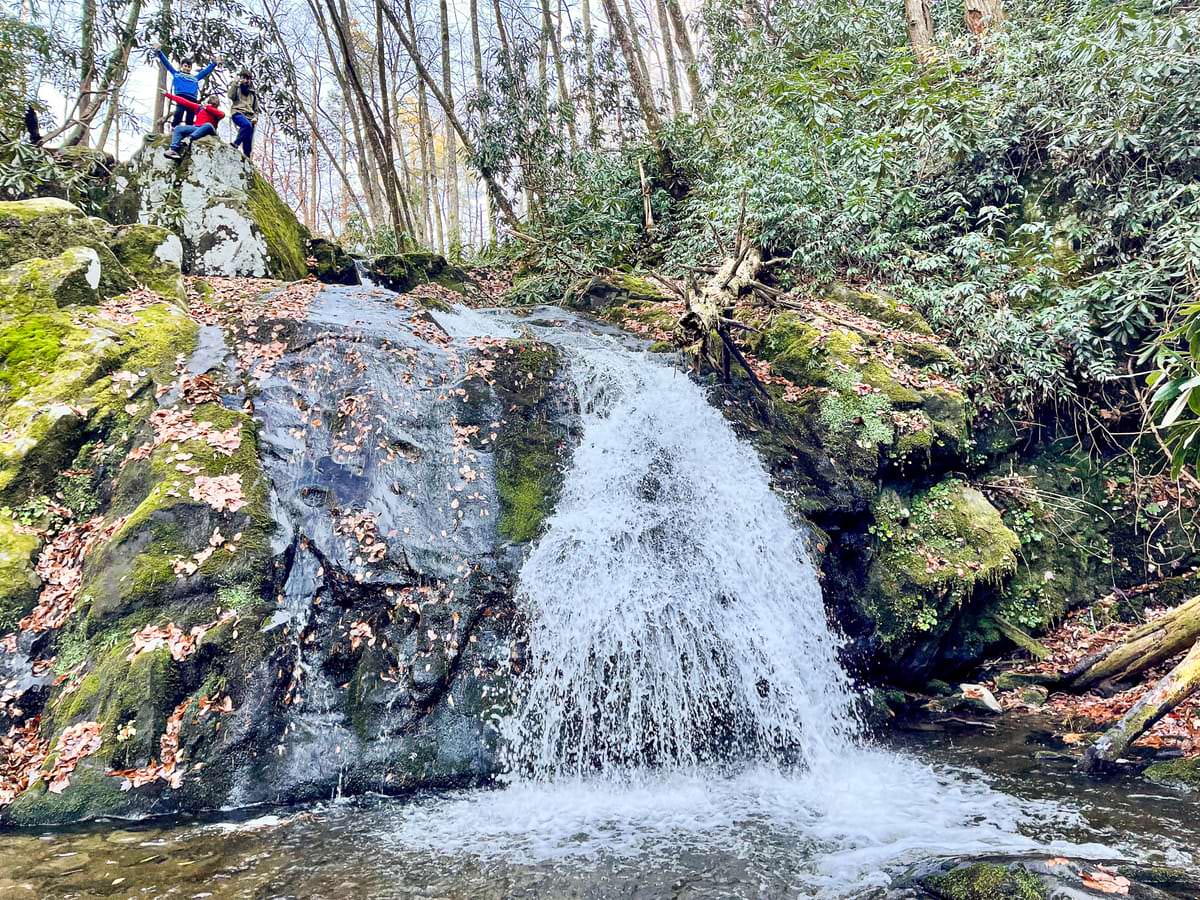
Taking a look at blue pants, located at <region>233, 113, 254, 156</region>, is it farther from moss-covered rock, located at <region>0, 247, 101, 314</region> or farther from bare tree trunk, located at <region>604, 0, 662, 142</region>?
bare tree trunk, located at <region>604, 0, 662, 142</region>

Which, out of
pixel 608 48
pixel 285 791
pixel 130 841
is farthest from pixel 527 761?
pixel 608 48

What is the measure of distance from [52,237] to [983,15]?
12.8 m

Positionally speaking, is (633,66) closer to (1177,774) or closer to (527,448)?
(527,448)

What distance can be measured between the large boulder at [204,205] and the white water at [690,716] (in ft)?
20.6

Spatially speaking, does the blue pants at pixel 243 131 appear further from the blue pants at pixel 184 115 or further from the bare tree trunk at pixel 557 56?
the bare tree trunk at pixel 557 56

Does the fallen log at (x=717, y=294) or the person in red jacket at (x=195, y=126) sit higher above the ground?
the person in red jacket at (x=195, y=126)

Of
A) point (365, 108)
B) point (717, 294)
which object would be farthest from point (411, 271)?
point (717, 294)

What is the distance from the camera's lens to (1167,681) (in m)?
4.21

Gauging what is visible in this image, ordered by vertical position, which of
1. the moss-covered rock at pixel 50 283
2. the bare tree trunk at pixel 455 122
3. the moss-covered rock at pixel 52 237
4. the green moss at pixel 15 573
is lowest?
the green moss at pixel 15 573

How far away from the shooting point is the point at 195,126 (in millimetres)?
9383

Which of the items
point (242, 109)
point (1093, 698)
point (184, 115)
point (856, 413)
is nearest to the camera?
point (1093, 698)

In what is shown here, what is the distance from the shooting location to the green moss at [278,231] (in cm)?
967

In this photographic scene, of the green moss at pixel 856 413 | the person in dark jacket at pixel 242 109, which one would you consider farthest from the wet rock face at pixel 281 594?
the person in dark jacket at pixel 242 109

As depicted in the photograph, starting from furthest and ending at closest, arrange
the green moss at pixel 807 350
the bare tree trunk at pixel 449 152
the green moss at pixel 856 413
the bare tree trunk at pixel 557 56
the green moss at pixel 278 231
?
1. the bare tree trunk at pixel 557 56
2. the bare tree trunk at pixel 449 152
3. the green moss at pixel 278 231
4. the green moss at pixel 807 350
5. the green moss at pixel 856 413
